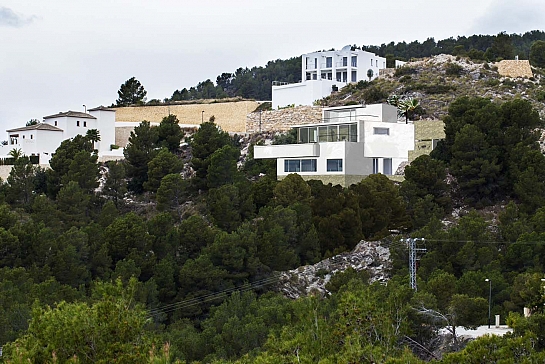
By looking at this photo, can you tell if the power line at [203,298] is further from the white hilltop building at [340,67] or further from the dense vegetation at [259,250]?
the white hilltop building at [340,67]

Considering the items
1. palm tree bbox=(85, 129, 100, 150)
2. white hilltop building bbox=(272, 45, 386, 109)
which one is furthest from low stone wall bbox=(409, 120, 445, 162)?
palm tree bbox=(85, 129, 100, 150)

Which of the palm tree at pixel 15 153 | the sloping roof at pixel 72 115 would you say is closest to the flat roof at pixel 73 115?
the sloping roof at pixel 72 115

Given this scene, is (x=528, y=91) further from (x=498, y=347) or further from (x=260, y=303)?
(x=498, y=347)

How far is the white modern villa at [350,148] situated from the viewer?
46.2m

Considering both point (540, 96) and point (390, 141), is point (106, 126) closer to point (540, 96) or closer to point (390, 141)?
point (390, 141)

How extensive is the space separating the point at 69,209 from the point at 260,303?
16308 millimetres

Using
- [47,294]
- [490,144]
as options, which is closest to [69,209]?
[47,294]

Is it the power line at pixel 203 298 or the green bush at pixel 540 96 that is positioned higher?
the green bush at pixel 540 96

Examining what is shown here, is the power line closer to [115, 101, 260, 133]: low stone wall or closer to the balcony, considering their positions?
the balcony

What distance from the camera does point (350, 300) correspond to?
19.2 m

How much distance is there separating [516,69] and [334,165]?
24143 millimetres

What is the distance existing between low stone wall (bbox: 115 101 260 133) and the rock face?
80.4ft

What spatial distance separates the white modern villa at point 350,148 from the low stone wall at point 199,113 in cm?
1371

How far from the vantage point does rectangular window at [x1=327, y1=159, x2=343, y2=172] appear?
46000 millimetres
